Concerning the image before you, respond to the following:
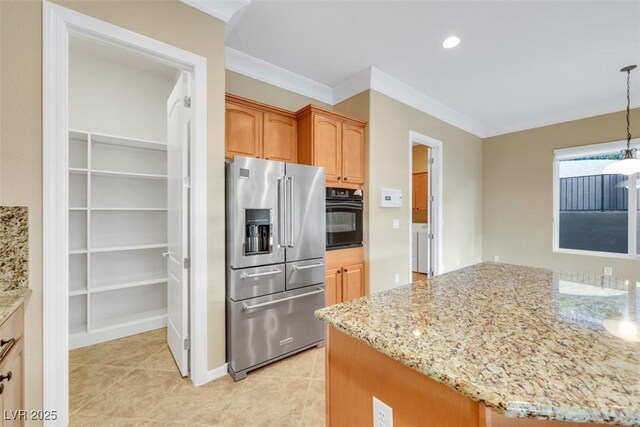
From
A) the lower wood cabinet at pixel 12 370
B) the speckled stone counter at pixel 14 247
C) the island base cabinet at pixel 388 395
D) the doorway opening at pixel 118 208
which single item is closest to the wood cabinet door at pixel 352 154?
the doorway opening at pixel 118 208

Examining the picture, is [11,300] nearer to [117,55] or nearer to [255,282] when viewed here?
[255,282]

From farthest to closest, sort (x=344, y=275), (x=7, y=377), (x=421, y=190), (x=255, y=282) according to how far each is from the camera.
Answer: (x=421, y=190) → (x=344, y=275) → (x=255, y=282) → (x=7, y=377)

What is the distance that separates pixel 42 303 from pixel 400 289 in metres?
1.92


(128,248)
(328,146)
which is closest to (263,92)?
(328,146)

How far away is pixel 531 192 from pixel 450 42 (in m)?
3.44

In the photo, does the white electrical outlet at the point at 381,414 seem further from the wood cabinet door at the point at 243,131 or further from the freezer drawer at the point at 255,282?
the wood cabinet door at the point at 243,131

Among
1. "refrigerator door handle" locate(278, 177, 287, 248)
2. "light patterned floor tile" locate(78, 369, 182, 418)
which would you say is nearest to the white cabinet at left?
"light patterned floor tile" locate(78, 369, 182, 418)

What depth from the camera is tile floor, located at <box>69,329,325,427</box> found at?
169 cm

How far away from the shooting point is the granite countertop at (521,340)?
1.79ft

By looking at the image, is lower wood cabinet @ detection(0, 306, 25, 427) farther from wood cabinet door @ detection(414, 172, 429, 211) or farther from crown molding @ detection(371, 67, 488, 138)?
wood cabinet door @ detection(414, 172, 429, 211)

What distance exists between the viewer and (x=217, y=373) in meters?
2.09

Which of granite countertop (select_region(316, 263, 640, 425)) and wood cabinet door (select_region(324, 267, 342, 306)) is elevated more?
granite countertop (select_region(316, 263, 640, 425))

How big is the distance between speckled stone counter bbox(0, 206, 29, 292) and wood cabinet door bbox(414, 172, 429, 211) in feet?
18.6

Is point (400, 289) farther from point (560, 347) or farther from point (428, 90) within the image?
point (428, 90)
